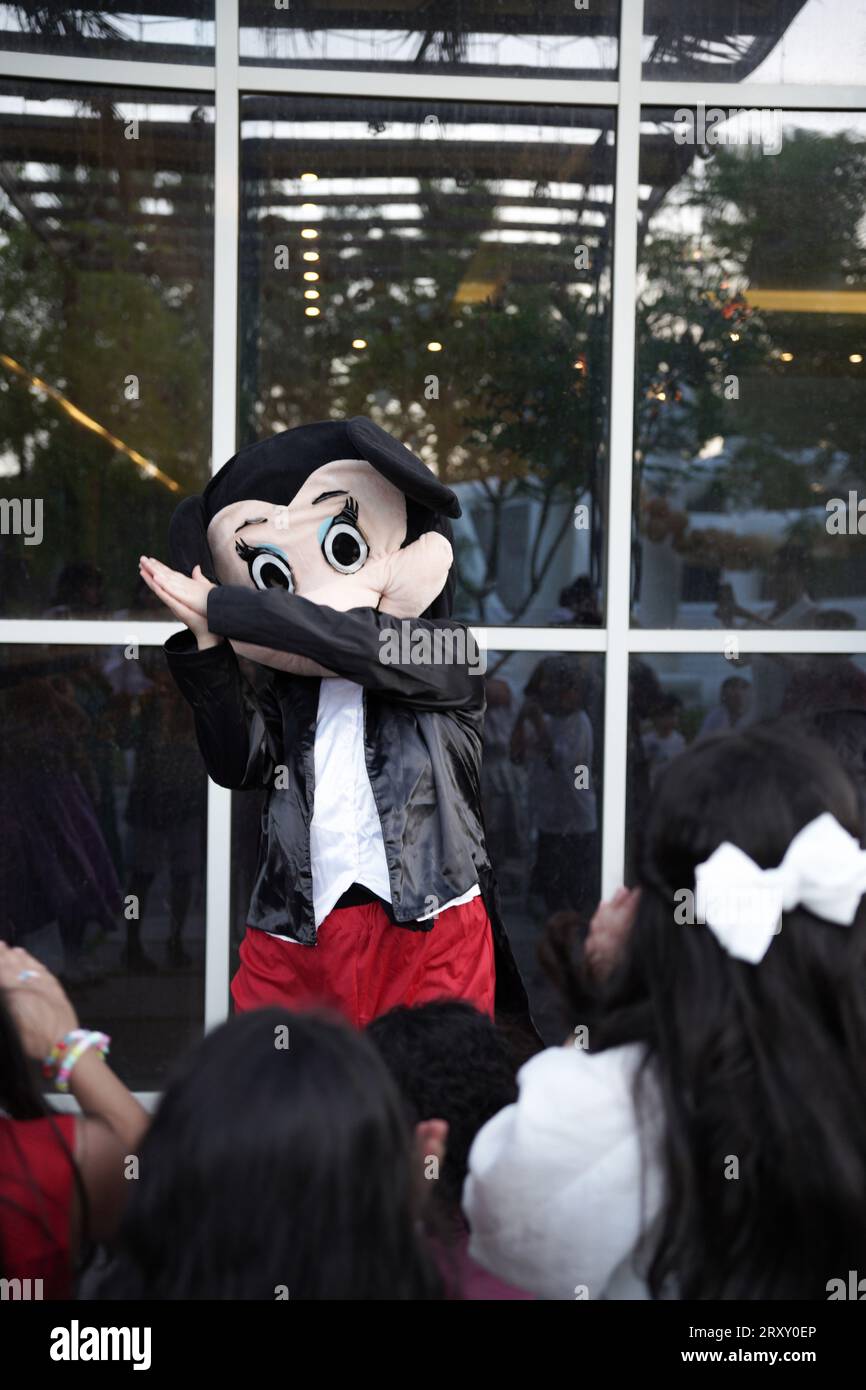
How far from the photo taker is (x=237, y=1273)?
1.32m

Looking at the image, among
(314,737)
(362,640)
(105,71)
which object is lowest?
(314,737)

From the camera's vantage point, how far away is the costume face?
9.38 feet

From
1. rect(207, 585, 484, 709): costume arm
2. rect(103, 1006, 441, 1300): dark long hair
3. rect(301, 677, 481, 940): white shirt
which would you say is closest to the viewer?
rect(103, 1006, 441, 1300): dark long hair

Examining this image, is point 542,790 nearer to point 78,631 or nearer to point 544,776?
point 544,776

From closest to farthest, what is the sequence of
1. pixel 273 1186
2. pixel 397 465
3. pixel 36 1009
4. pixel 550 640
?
pixel 273 1186
pixel 36 1009
pixel 397 465
pixel 550 640

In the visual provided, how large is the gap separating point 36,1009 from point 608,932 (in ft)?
2.73

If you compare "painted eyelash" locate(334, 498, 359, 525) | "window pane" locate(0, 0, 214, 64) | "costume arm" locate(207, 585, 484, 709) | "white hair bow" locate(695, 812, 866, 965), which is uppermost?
"window pane" locate(0, 0, 214, 64)

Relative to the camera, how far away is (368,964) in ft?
8.94

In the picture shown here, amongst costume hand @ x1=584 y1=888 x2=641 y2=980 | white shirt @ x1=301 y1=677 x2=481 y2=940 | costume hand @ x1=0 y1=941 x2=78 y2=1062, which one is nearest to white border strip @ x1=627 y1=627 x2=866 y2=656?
white shirt @ x1=301 y1=677 x2=481 y2=940

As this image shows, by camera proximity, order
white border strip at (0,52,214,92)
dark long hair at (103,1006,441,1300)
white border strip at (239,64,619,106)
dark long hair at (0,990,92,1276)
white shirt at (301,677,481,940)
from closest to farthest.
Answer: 1. dark long hair at (103,1006,441,1300)
2. dark long hair at (0,990,92,1276)
3. white shirt at (301,677,481,940)
4. white border strip at (0,52,214,92)
5. white border strip at (239,64,619,106)

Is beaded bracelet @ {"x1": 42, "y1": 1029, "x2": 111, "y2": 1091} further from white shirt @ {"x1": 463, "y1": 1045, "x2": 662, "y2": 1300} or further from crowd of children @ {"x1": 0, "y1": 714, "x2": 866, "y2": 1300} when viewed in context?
white shirt @ {"x1": 463, "y1": 1045, "x2": 662, "y2": 1300}

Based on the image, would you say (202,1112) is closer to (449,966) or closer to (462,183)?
(449,966)

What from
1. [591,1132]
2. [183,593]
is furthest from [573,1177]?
[183,593]

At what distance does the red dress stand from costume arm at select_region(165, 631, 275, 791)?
46.7 inches
